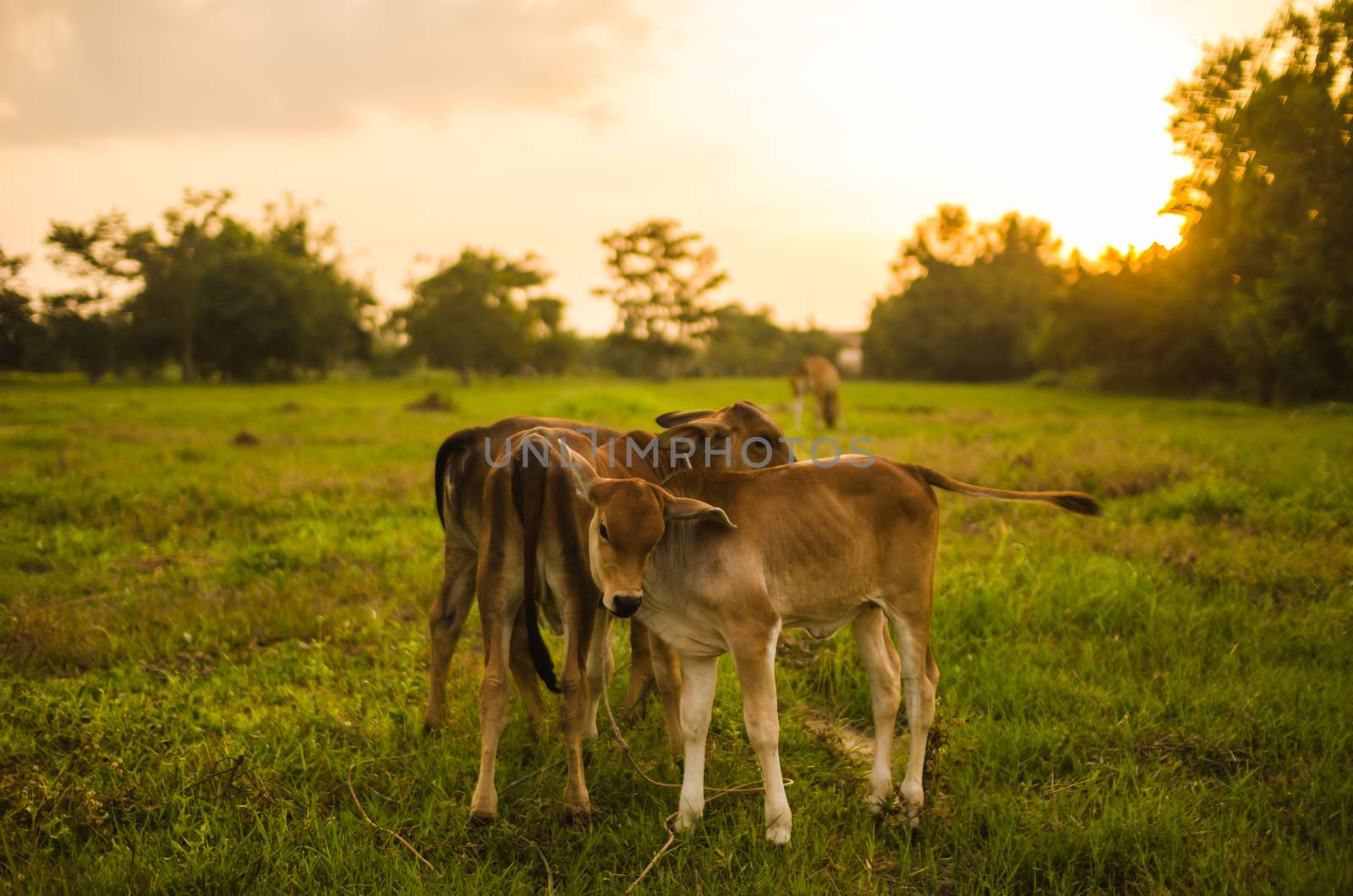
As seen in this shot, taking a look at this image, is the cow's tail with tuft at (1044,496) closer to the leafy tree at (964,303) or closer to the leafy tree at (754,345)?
the leafy tree at (964,303)

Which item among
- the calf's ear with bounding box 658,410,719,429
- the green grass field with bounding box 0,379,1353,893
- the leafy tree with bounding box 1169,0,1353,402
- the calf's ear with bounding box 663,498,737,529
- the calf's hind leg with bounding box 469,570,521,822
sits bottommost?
the green grass field with bounding box 0,379,1353,893

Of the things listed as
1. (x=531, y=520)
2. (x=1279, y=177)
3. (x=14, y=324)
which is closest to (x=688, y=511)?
(x=531, y=520)

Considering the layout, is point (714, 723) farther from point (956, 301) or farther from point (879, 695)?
point (956, 301)

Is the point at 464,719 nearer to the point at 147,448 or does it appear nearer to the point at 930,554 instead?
the point at 930,554

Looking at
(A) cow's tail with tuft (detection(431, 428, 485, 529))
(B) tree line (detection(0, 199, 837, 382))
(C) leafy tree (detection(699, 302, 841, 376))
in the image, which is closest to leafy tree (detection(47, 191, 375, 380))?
(B) tree line (detection(0, 199, 837, 382))

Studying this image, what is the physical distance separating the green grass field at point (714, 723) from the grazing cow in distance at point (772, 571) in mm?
397

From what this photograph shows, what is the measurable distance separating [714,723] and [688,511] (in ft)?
5.73

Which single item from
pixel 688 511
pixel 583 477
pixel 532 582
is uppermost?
pixel 583 477

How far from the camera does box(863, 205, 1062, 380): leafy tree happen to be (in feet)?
161

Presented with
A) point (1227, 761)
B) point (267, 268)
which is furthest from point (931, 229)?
point (1227, 761)

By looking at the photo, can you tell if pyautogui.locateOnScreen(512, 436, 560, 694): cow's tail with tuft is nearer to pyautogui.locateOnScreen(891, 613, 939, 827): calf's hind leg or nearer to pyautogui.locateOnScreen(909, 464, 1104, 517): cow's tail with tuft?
pyautogui.locateOnScreen(891, 613, 939, 827): calf's hind leg

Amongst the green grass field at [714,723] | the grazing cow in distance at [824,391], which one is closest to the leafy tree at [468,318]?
the grazing cow in distance at [824,391]

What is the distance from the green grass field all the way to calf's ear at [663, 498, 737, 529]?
1345 millimetres

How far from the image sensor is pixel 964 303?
172ft
